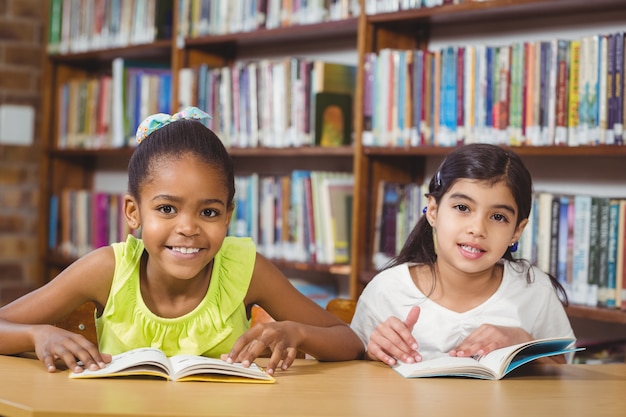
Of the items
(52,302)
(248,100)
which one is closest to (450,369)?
(52,302)

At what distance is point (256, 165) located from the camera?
377 cm

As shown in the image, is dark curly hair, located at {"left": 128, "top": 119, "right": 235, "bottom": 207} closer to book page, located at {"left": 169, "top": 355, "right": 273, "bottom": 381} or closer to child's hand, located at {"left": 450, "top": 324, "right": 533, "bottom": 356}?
book page, located at {"left": 169, "top": 355, "right": 273, "bottom": 381}

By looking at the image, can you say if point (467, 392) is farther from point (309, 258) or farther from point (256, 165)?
point (256, 165)

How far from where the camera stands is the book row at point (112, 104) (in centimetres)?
386

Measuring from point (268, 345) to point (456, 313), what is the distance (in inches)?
21.5

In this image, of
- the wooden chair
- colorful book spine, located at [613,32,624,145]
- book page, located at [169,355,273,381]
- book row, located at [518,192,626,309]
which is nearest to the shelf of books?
book row, located at [518,192,626,309]

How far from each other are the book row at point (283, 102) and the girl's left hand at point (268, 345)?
166 cm

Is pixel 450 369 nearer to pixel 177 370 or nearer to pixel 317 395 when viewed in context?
pixel 317 395

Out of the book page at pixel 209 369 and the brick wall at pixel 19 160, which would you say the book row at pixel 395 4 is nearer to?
the book page at pixel 209 369

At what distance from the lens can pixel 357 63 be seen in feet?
10.8

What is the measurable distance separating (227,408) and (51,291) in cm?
59

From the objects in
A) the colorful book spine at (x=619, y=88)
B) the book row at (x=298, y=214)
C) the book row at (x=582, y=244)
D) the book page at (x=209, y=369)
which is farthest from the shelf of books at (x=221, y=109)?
the book page at (x=209, y=369)

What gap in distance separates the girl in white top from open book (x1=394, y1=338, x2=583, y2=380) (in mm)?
170

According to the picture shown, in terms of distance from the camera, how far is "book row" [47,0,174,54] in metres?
3.79
